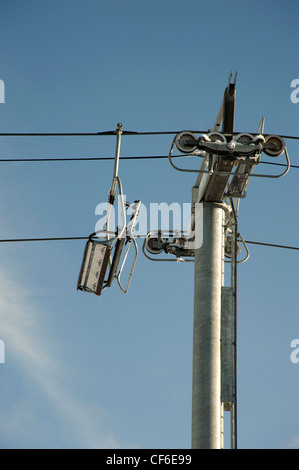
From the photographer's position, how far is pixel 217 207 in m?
17.5

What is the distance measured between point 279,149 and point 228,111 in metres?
0.90

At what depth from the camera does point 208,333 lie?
54.3 feet

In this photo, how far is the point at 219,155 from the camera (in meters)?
16.8

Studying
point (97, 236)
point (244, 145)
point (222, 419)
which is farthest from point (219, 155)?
point (222, 419)

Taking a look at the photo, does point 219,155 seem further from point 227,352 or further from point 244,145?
point 227,352

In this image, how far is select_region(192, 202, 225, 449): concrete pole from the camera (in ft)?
52.6

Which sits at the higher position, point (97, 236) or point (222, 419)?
point (97, 236)

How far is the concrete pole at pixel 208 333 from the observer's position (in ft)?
52.6

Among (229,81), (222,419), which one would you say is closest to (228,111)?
(229,81)
